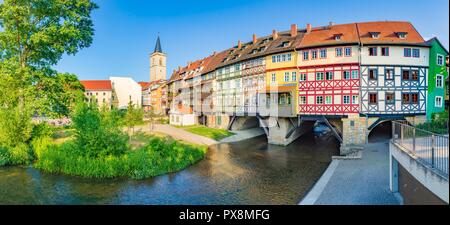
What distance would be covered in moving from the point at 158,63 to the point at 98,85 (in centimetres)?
2176

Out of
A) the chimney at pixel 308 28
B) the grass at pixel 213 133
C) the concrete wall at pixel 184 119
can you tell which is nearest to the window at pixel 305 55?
the chimney at pixel 308 28

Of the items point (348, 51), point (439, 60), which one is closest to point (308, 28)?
point (348, 51)

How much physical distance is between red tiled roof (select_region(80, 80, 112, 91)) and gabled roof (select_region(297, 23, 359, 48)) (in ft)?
175

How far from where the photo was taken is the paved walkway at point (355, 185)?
9836 mm

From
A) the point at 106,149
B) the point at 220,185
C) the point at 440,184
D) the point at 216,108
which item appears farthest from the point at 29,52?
the point at 440,184

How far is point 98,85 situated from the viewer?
6350cm

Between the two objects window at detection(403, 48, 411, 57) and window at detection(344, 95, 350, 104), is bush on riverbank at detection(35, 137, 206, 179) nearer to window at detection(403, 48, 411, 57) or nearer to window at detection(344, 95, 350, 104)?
window at detection(344, 95, 350, 104)

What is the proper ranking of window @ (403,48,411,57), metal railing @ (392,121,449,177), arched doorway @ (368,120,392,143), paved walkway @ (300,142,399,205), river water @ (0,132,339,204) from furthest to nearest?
Result: arched doorway @ (368,120,392,143)
window @ (403,48,411,57)
river water @ (0,132,339,204)
paved walkway @ (300,142,399,205)
metal railing @ (392,121,449,177)

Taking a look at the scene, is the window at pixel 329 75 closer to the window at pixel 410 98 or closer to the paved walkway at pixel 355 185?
the window at pixel 410 98

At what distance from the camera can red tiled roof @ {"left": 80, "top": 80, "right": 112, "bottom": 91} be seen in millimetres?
62594

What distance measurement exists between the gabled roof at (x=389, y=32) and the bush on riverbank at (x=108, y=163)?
61.6 ft

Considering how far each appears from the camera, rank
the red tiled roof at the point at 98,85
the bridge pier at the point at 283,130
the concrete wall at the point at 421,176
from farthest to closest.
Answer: the red tiled roof at the point at 98,85
the bridge pier at the point at 283,130
the concrete wall at the point at 421,176

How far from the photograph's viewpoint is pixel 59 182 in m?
13.4

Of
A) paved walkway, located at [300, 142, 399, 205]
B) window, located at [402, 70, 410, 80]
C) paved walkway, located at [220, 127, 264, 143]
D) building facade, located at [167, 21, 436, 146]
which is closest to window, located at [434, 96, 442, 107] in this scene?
building facade, located at [167, 21, 436, 146]
